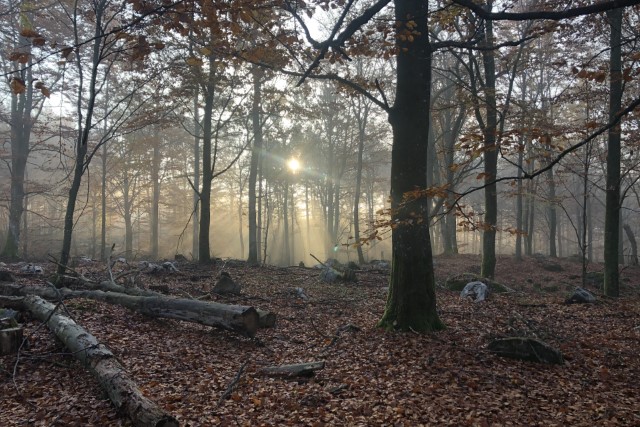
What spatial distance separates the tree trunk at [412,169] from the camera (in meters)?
6.98

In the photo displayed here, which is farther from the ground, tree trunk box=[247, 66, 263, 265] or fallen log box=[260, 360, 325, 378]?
tree trunk box=[247, 66, 263, 265]

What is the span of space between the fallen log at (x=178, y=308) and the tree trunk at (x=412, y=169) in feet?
8.77

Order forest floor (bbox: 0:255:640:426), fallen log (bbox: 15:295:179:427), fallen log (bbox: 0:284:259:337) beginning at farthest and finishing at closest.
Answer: fallen log (bbox: 0:284:259:337)
forest floor (bbox: 0:255:640:426)
fallen log (bbox: 15:295:179:427)

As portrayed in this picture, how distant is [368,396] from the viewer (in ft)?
16.1

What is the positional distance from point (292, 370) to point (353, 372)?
886mm

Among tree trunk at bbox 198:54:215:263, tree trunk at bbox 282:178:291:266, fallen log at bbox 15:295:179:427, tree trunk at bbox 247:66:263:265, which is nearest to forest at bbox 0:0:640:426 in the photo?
fallen log at bbox 15:295:179:427

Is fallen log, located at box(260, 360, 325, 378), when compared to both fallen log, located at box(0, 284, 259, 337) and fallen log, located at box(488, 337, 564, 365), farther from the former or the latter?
fallen log, located at box(488, 337, 564, 365)

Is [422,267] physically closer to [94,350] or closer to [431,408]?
[431,408]

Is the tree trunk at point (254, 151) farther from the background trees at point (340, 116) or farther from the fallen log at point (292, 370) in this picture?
the fallen log at point (292, 370)

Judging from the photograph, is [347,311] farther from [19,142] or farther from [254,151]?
[19,142]

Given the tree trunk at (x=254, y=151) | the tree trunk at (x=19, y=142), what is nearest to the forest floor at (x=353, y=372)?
the tree trunk at (x=254, y=151)

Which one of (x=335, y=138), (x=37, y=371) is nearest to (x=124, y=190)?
(x=335, y=138)

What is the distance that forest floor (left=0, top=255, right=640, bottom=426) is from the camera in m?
4.35

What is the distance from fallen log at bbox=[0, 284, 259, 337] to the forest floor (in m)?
0.24
